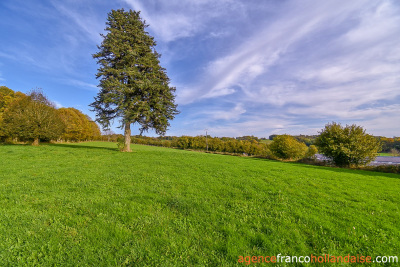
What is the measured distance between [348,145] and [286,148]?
10.6m

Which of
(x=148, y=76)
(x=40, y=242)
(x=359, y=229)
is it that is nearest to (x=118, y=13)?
(x=148, y=76)

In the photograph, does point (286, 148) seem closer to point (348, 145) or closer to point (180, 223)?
point (348, 145)

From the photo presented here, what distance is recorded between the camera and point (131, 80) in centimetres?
2111

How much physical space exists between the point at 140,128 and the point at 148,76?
781 centimetres

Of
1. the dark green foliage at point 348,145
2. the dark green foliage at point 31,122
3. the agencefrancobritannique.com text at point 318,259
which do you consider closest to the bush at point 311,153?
the dark green foliage at point 348,145

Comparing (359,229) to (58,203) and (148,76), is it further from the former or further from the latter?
(148,76)

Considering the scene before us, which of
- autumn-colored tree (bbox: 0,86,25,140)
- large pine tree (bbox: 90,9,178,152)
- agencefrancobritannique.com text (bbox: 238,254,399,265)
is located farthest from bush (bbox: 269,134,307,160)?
autumn-colored tree (bbox: 0,86,25,140)

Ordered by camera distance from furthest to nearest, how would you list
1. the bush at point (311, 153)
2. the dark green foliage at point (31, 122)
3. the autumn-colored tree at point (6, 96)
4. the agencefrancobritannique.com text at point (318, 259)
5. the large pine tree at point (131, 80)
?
the autumn-colored tree at point (6, 96) < the bush at point (311, 153) < the dark green foliage at point (31, 122) < the large pine tree at point (131, 80) < the agencefrancobritannique.com text at point (318, 259)

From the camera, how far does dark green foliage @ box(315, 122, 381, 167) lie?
24.0 meters

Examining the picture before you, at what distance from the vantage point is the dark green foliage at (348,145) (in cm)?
2402

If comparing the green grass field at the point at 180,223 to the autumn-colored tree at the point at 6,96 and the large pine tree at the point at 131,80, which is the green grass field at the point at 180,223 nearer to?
the large pine tree at the point at 131,80

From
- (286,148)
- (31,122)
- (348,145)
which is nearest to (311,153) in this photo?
(286,148)

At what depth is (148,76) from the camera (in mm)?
21844

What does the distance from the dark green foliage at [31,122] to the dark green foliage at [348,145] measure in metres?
46.8
